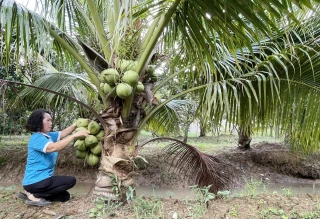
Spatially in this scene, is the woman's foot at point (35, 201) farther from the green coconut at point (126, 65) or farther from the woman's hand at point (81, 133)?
the green coconut at point (126, 65)

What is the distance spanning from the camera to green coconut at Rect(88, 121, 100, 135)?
108 inches

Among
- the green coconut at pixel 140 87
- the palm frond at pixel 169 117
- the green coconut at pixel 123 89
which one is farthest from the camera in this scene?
the palm frond at pixel 169 117

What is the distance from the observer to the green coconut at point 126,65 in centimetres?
242

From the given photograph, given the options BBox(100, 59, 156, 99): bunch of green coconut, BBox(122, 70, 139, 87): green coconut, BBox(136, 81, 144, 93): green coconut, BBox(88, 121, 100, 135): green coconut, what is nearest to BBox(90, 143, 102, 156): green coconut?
BBox(88, 121, 100, 135): green coconut

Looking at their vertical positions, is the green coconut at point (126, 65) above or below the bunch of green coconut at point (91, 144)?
above

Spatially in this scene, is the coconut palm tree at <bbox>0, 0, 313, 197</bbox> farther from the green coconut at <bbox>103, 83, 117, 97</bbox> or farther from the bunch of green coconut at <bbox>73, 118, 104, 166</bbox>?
the bunch of green coconut at <bbox>73, 118, 104, 166</bbox>

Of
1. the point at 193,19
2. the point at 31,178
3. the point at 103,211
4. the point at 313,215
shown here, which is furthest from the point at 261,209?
the point at 31,178

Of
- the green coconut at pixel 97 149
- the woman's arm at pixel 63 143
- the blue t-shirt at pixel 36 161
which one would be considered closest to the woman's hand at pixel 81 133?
the woman's arm at pixel 63 143

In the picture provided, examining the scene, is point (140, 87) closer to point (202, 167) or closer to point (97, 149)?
point (97, 149)

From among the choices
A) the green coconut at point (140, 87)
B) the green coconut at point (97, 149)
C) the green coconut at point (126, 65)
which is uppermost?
the green coconut at point (126, 65)

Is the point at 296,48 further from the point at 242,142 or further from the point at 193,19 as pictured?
the point at 242,142

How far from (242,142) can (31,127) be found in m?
5.62

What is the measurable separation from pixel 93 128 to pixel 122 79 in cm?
64

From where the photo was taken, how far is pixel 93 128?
9.02ft
